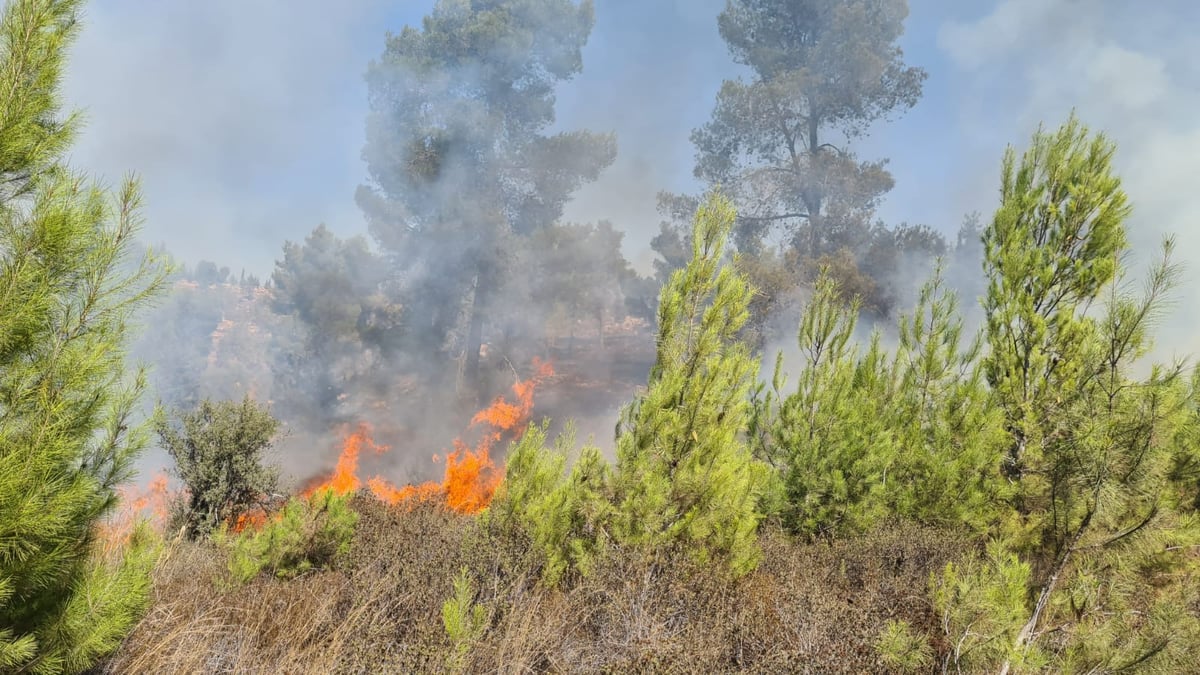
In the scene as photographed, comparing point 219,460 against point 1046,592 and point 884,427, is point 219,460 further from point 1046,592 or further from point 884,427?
point 1046,592

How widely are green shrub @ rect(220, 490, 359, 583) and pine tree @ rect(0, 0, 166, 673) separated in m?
2.03

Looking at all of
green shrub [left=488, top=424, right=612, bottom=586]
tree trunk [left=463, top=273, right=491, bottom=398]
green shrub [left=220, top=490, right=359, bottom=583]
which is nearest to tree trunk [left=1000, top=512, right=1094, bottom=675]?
green shrub [left=488, top=424, right=612, bottom=586]

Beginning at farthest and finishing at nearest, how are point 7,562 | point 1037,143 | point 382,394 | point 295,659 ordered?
point 382,394, point 1037,143, point 295,659, point 7,562

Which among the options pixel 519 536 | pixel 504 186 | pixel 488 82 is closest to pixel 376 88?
pixel 488 82

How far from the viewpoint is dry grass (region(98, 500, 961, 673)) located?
3037 mm

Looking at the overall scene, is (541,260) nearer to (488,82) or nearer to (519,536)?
(488,82)

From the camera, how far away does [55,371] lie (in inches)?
98.7

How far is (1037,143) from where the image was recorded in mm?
6254

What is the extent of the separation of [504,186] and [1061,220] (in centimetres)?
1780

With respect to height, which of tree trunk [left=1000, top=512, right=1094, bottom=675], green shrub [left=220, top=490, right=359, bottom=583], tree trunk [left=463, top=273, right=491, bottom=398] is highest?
tree trunk [left=463, top=273, right=491, bottom=398]

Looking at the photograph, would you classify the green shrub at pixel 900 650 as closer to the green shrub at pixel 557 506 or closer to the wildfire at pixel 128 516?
the green shrub at pixel 557 506

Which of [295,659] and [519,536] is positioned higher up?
[519,536]

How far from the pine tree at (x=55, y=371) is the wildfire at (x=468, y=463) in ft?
27.7

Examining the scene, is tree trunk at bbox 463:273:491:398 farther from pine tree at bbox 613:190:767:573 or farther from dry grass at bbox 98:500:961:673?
pine tree at bbox 613:190:767:573
